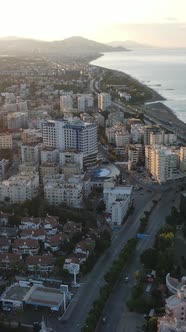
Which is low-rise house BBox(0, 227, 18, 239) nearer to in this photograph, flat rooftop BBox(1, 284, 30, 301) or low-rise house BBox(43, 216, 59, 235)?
low-rise house BBox(43, 216, 59, 235)

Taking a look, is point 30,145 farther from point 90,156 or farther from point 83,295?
point 83,295

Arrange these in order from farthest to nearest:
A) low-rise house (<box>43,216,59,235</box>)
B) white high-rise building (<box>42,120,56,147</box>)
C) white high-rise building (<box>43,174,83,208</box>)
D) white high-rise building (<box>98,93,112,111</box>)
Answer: white high-rise building (<box>98,93,112,111</box>)
white high-rise building (<box>42,120,56,147</box>)
white high-rise building (<box>43,174,83,208</box>)
low-rise house (<box>43,216,59,235</box>)

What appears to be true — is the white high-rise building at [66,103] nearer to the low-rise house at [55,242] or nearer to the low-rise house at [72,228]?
the low-rise house at [72,228]

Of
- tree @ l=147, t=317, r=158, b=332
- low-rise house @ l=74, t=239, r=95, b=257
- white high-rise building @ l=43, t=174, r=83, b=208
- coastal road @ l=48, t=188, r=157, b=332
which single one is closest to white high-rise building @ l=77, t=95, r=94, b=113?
white high-rise building @ l=43, t=174, r=83, b=208

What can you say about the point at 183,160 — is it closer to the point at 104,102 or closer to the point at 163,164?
the point at 163,164

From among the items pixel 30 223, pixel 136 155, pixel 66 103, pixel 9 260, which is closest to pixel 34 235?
pixel 30 223

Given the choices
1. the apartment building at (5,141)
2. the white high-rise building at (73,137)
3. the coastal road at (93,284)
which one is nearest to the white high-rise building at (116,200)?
the coastal road at (93,284)
